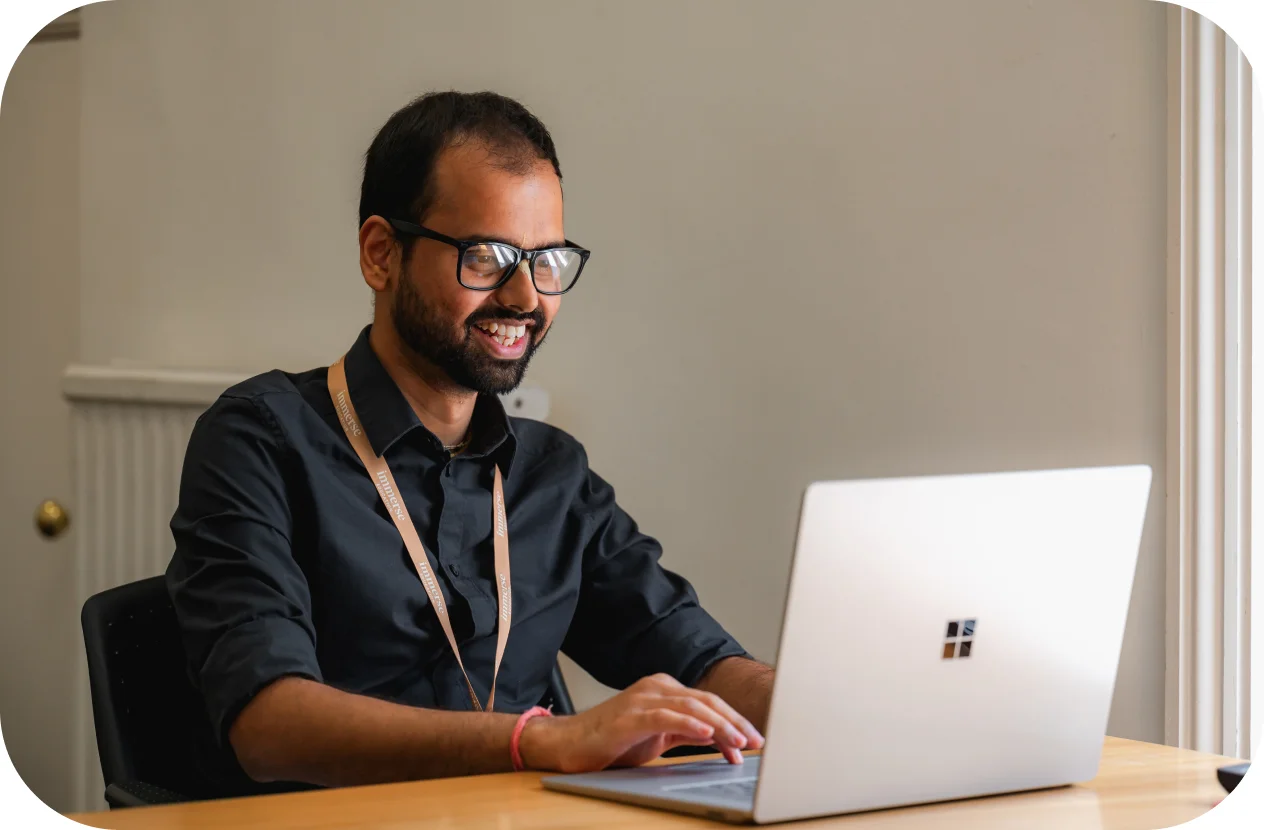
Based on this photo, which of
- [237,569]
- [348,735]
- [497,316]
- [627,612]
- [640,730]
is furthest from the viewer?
[627,612]

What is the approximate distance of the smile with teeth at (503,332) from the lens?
1682 millimetres

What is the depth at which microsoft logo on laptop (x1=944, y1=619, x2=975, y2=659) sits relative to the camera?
1.03 meters

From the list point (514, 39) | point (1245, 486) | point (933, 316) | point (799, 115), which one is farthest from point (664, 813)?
point (514, 39)

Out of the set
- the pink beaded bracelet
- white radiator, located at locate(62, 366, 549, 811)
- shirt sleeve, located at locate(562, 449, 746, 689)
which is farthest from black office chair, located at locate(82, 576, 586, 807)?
white radiator, located at locate(62, 366, 549, 811)

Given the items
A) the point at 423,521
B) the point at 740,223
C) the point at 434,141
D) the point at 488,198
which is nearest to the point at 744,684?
the point at 423,521

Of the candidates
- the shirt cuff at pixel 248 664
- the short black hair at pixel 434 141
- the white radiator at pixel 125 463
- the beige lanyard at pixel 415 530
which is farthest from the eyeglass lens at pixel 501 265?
the white radiator at pixel 125 463

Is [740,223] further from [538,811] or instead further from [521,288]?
[538,811]

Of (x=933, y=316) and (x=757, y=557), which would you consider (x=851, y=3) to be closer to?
(x=933, y=316)

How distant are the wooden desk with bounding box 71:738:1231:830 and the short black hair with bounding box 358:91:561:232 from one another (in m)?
0.84

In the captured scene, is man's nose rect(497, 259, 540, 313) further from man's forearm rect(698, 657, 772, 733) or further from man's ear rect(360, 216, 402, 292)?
man's forearm rect(698, 657, 772, 733)

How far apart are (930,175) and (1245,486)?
A: 2.54ft

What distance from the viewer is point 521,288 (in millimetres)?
1668

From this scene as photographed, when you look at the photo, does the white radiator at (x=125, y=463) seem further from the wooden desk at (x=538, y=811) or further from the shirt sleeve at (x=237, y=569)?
the wooden desk at (x=538, y=811)

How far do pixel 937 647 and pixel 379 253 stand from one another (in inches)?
40.5
